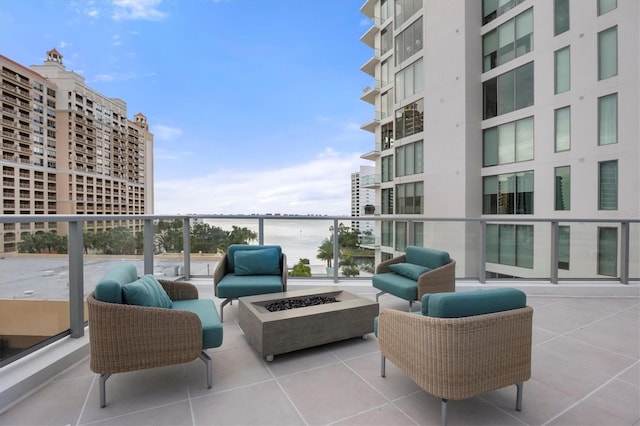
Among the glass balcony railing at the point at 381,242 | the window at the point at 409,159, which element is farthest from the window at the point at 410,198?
the glass balcony railing at the point at 381,242

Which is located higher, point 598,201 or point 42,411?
point 598,201

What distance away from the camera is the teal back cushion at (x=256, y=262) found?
4344 millimetres

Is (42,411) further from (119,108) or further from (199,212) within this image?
(119,108)

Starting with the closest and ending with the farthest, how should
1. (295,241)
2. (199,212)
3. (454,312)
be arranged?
(454,312) → (295,241) → (199,212)

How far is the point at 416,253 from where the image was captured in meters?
4.49

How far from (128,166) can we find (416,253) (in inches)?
4013

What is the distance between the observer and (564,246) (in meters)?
5.54

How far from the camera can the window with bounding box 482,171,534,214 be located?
41.6ft

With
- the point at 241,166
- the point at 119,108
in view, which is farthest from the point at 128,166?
the point at 241,166

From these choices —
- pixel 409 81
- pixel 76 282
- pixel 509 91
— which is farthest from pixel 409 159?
pixel 76 282

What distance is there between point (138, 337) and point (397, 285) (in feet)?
9.57

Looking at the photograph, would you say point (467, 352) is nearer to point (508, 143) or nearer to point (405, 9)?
point (508, 143)

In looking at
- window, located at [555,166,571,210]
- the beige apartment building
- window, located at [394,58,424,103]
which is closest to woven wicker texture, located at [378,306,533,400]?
window, located at [555,166,571,210]

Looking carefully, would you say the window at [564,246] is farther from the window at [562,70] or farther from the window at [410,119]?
the window at [410,119]
